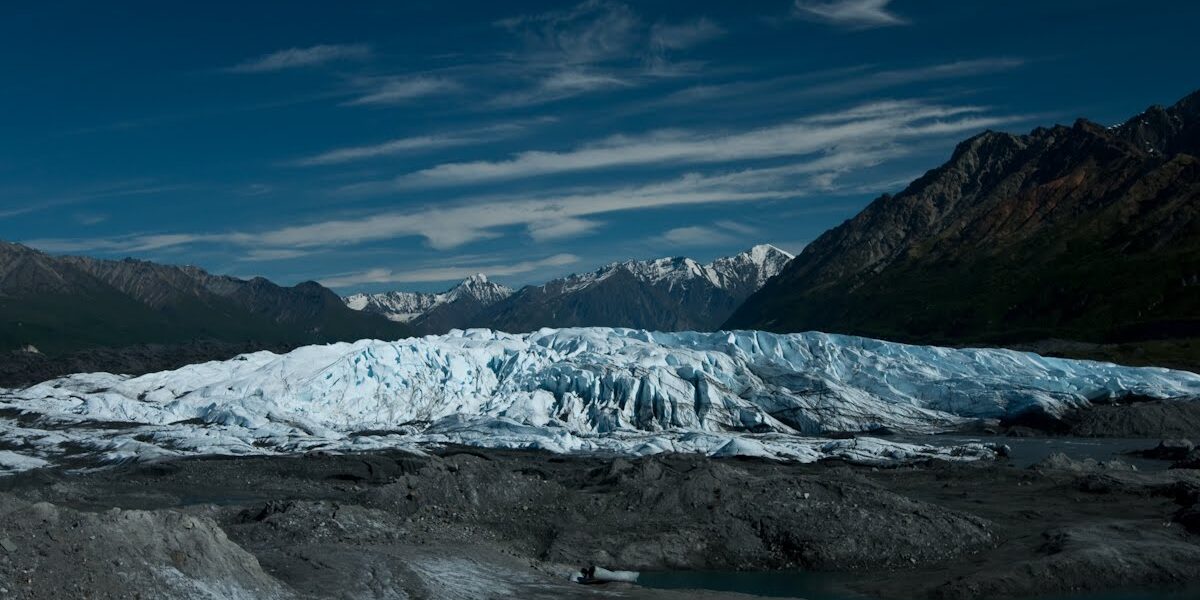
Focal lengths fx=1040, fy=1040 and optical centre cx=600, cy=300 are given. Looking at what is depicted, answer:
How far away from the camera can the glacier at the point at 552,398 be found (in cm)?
7425

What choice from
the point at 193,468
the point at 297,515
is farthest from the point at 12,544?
the point at 193,468

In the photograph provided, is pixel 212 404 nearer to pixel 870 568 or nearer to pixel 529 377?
pixel 529 377

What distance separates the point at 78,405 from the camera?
8556 centimetres

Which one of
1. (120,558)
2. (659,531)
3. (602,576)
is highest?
(120,558)

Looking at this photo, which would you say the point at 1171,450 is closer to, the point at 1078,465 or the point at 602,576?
the point at 1078,465

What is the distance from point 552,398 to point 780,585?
4660cm

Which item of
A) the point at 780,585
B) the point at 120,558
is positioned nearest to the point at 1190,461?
the point at 780,585

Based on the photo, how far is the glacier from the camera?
74.2 m

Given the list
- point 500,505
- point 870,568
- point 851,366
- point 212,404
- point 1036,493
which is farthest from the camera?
point 851,366

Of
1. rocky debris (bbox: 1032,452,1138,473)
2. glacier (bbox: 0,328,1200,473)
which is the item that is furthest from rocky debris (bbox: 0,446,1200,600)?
glacier (bbox: 0,328,1200,473)

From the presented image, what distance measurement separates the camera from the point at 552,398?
82.6 m

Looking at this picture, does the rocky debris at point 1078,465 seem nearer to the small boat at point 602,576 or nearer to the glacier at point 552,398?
the glacier at point 552,398

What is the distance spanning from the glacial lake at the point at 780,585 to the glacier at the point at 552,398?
29916 mm

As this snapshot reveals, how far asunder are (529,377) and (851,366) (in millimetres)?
29405
